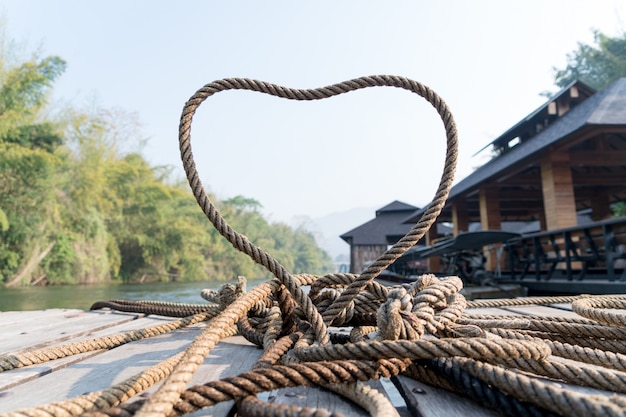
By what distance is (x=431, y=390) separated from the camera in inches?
33.1

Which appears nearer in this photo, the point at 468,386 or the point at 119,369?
the point at 468,386

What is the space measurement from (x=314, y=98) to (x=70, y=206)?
22.4m

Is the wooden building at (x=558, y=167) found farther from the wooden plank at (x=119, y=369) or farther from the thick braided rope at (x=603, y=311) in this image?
the wooden plank at (x=119, y=369)

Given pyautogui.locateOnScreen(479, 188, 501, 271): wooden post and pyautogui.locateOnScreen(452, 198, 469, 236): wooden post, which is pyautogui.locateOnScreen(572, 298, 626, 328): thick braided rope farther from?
pyautogui.locateOnScreen(452, 198, 469, 236): wooden post

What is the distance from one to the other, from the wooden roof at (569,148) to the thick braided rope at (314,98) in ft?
A: 17.5

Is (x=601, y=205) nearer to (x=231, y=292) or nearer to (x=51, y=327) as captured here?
(x=231, y=292)

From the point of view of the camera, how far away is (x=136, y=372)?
1.04 m

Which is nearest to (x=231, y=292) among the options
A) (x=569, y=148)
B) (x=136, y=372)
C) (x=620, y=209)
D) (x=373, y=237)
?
(x=136, y=372)

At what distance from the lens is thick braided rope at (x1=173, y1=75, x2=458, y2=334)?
1079 mm

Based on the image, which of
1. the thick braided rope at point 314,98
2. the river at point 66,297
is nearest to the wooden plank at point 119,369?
the thick braided rope at point 314,98

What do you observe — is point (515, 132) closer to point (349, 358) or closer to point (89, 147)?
point (349, 358)

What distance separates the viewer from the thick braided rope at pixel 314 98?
3.54 ft

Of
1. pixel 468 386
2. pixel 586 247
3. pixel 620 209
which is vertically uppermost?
pixel 620 209

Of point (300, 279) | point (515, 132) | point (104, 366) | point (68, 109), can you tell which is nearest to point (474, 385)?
point (300, 279)
